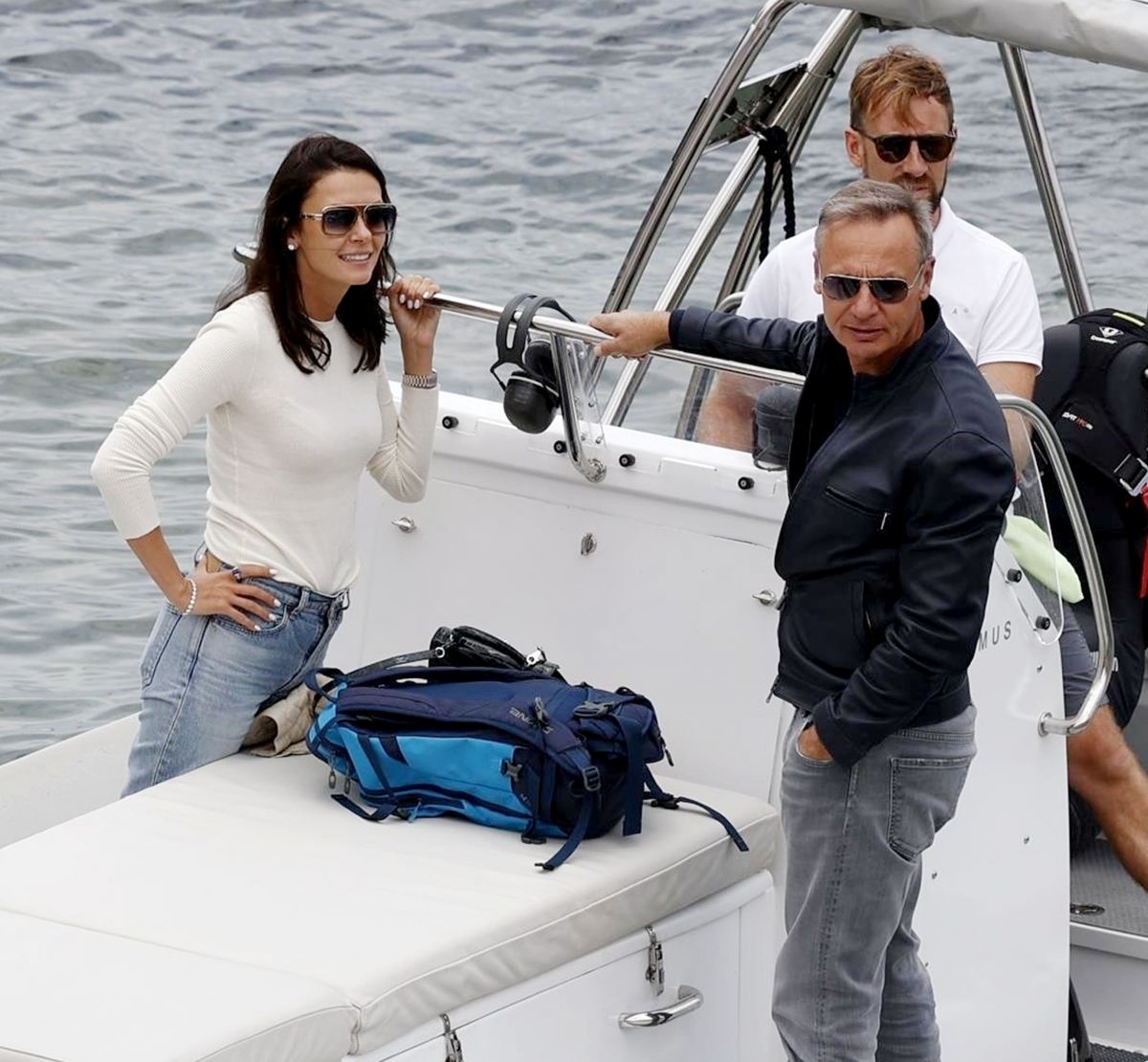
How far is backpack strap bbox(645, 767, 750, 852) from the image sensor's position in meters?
3.34

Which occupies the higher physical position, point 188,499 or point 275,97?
point 275,97

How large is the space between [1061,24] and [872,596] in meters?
1.09

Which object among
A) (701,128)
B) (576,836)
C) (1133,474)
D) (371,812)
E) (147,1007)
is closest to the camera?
(147,1007)

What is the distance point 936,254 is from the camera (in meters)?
3.81

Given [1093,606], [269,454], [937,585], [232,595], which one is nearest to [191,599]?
[232,595]

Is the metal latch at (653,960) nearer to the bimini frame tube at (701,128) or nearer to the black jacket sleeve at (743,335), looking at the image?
the black jacket sleeve at (743,335)

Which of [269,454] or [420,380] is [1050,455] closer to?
[420,380]

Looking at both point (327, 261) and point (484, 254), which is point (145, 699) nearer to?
point (327, 261)

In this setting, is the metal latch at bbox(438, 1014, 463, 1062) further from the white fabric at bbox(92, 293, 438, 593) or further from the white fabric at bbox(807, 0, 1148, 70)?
the white fabric at bbox(807, 0, 1148, 70)

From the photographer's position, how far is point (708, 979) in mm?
3398

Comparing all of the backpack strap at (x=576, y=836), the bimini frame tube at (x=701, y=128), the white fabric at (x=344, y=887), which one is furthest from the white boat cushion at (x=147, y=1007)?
the bimini frame tube at (x=701, y=128)

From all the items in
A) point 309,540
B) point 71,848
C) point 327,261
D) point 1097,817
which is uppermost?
point 327,261

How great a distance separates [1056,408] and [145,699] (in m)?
1.85

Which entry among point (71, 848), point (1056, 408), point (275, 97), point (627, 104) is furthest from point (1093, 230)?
point (71, 848)
